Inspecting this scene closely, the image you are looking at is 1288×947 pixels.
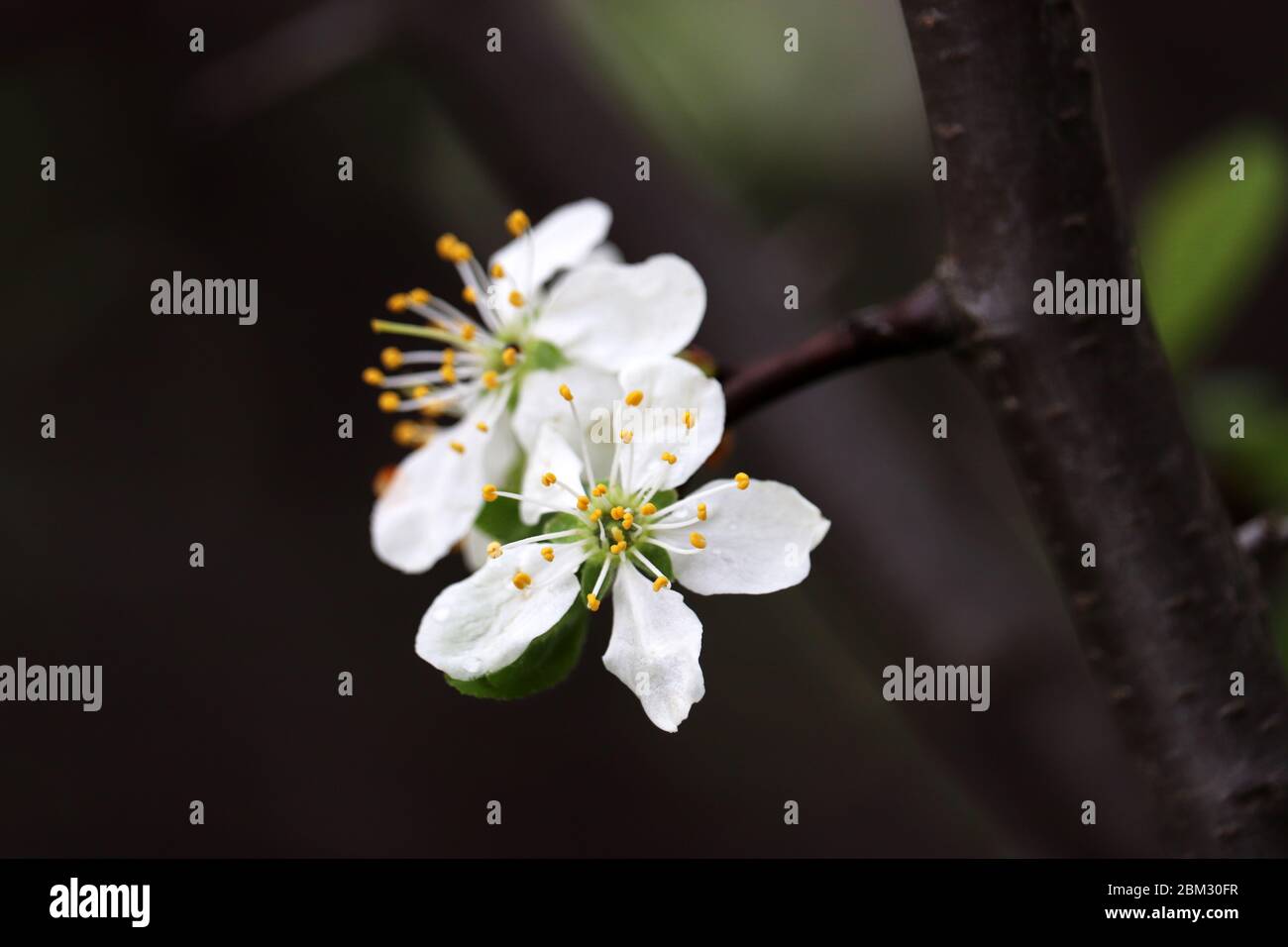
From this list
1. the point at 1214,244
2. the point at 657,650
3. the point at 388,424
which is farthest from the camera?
the point at 388,424

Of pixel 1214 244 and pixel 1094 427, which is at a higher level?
pixel 1214 244

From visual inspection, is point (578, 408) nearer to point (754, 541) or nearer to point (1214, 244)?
point (754, 541)

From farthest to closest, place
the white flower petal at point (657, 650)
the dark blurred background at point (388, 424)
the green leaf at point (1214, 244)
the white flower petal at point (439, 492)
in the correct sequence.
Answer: the dark blurred background at point (388, 424)
the green leaf at point (1214, 244)
the white flower petal at point (439, 492)
the white flower petal at point (657, 650)

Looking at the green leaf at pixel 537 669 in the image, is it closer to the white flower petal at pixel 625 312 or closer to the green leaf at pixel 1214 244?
the white flower petal at pixel 625 312

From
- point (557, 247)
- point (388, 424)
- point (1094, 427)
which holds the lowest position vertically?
point (1094, 427)

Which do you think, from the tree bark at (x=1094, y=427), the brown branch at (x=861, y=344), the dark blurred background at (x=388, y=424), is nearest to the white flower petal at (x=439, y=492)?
the brown branch at (x=861, y=344)

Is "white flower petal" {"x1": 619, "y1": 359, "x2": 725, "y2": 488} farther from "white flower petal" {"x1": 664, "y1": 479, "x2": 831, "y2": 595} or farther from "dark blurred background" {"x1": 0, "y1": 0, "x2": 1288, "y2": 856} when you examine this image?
"dark blurred background" {"x1": 0, "y1": 0, "x2": 1288, "y2": 856}

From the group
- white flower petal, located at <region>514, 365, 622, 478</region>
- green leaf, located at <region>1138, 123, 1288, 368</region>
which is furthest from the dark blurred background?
white flower petal, located at <region>514, 365, 622, 478</region>

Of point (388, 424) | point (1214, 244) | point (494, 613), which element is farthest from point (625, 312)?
point (388, 424)
